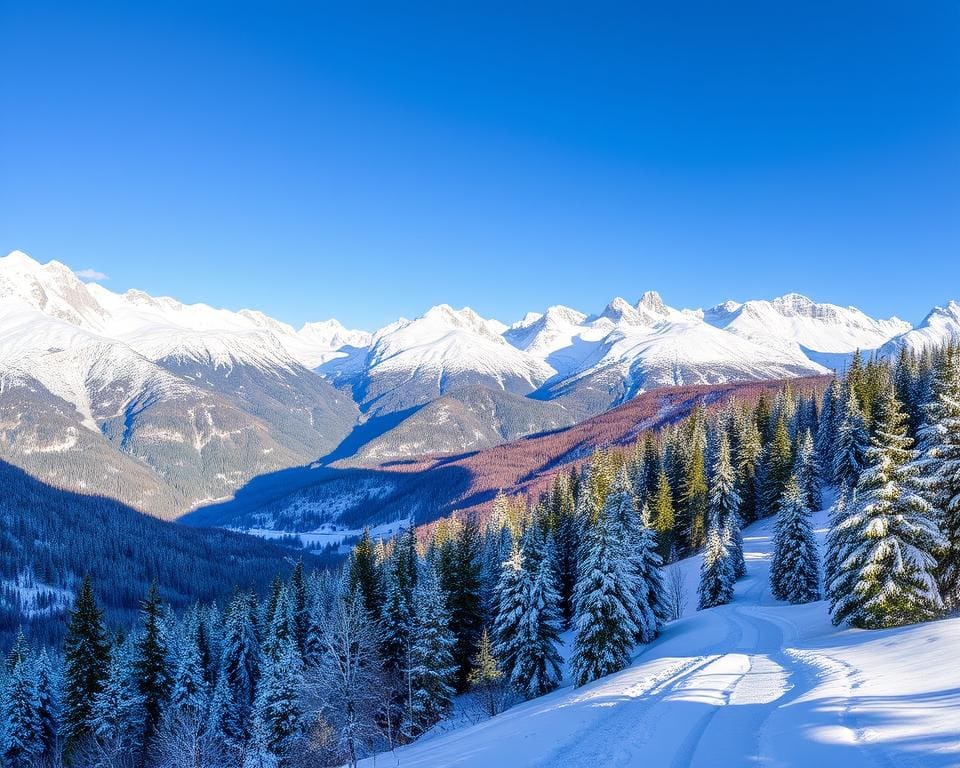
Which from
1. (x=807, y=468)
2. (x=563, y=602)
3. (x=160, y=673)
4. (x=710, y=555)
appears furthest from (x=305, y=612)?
(x=807, y=468)

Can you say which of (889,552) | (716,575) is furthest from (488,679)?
(889,552)

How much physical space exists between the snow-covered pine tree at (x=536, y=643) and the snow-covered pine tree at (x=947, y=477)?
2203 cm

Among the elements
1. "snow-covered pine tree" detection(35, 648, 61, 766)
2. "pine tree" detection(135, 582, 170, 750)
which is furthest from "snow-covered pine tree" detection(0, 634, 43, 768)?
"pine tree" detection(135, 582, 170, 750)

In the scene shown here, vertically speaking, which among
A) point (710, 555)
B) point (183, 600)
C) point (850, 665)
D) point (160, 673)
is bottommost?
point (183, 600)

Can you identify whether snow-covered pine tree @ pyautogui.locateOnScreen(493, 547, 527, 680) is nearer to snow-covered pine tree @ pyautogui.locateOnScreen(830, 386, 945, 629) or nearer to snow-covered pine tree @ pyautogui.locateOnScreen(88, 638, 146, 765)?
snow-covered pine tree @ pyautogui.locateOnScreen(830, 386, 945, 629)

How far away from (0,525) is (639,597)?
245m

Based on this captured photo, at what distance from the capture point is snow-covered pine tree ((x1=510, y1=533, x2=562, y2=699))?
37219 millimetres

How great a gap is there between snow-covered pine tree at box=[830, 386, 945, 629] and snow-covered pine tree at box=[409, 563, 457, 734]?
25.3 meters

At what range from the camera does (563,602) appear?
56438 millimetres

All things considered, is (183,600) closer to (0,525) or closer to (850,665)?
(0,525)

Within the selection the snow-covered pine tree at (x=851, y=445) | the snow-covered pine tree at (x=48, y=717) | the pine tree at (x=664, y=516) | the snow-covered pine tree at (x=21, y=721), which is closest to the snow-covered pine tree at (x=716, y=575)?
the pine tree at (x=664, y=516)

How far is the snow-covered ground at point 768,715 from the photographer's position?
1135cm

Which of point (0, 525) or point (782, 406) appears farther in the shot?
point (0, 525)

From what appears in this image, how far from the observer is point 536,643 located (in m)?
37.2
